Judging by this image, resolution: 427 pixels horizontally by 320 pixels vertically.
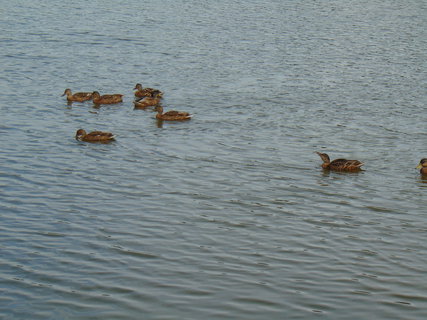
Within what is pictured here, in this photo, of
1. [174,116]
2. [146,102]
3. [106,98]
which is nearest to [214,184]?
[174,116]

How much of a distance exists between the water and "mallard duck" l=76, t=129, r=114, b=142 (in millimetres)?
372

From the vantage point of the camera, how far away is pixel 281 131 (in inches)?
722

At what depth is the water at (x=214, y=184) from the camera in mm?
9602

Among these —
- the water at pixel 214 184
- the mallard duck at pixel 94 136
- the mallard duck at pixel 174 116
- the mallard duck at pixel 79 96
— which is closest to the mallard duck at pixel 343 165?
the water at pixel 214 184

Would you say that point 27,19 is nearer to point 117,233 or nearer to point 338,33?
point 338,33

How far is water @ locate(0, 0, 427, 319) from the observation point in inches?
378

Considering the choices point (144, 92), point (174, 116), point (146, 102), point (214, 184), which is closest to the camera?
point (214, 184)

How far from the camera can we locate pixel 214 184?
14164mm

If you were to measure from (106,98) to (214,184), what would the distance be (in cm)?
716

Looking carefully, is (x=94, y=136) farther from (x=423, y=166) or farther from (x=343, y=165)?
(x=423, y=166)

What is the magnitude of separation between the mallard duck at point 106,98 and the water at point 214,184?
469mm

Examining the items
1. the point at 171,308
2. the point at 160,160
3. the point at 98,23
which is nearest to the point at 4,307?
the point at 171,308

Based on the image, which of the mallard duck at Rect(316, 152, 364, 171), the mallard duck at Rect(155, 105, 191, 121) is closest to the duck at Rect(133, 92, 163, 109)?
the mallard duck at Rect(155, 105, 191, 121)

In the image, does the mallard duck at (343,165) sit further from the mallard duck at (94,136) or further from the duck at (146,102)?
the duck at (146,102)
